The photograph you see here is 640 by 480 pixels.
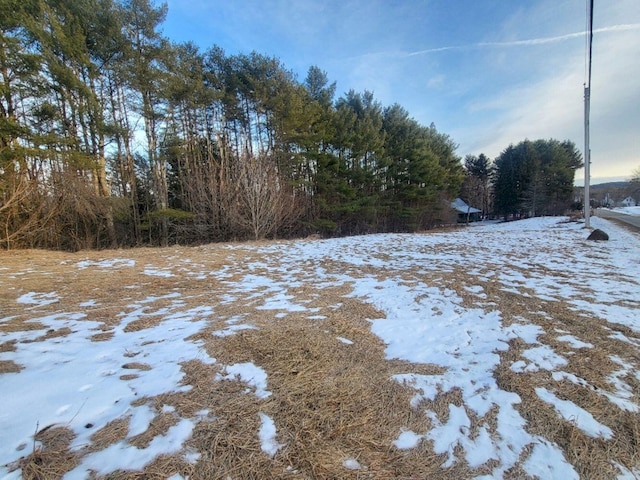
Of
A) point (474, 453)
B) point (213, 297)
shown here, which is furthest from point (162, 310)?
point (474, 453)

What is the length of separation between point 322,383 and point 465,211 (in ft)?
142

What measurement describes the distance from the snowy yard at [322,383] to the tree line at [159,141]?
7487mm

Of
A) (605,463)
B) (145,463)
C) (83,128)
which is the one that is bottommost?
(605,463)

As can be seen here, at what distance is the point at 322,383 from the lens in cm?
203

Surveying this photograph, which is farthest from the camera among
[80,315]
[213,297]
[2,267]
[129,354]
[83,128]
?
[83,128]

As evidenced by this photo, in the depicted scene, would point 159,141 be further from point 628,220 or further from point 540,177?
point 540,177

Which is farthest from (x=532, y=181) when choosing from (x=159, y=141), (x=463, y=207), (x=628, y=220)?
(x=159, y=141)

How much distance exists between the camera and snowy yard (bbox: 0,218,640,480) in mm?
1413

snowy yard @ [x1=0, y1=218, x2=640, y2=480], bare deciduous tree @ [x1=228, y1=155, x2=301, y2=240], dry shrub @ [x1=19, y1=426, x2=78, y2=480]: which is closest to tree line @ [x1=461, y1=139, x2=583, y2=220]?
bare deciduous tree @ [x1=228, y1=155, x2=301, y2=240]

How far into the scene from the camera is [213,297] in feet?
13.7

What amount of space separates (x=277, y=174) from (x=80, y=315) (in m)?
12.0

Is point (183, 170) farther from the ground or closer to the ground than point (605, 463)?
farther from the ground

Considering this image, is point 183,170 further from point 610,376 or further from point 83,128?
point 610,376

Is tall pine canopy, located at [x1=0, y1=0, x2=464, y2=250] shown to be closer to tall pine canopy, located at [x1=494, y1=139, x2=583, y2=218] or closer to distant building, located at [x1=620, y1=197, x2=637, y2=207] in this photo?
tall pine canopy, located at [x1=494, y1=139, x2=583, y2=218]
